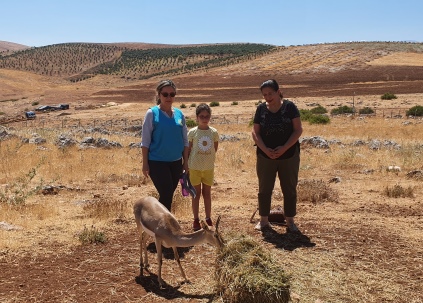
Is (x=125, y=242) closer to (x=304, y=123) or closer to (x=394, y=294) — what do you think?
(x=394, y=294)

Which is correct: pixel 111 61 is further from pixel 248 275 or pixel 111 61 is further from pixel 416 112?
pixel 248 275

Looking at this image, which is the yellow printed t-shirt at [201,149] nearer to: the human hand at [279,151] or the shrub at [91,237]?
the human hand at [279,151]

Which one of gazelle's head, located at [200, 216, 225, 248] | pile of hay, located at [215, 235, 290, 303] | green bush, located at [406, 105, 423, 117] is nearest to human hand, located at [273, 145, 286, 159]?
pile of hay, located at [215, 235, 290, 303]

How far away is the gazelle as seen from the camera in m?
4.98

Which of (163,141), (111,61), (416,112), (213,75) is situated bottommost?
(416,112)

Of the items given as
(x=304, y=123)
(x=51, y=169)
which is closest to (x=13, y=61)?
(x=304, y=123)

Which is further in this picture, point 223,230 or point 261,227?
point 261,227

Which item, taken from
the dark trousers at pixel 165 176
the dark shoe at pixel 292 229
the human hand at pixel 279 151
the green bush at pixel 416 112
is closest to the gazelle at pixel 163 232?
the dark trousers at pixel 165 176

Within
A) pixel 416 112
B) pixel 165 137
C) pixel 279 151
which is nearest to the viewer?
pixel 165 137

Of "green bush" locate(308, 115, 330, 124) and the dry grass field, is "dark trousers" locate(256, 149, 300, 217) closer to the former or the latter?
the dry grass field

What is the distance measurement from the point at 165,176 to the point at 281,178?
193 centimetres

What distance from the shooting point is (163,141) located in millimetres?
6102

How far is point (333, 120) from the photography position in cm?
2966

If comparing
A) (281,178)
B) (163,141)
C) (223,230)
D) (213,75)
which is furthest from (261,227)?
(213,75)
